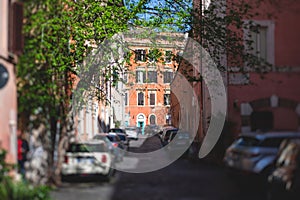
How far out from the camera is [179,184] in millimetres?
8617

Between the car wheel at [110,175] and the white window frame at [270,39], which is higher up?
the white window frame at [270,39]

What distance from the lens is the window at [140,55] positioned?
1963cm

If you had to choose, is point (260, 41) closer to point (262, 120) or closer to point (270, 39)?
point (270, 39)

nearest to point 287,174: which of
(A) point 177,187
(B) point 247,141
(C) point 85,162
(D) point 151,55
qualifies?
(B) point 247,141

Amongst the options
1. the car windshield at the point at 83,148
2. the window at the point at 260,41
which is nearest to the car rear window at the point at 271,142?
the window at the point at 260,41

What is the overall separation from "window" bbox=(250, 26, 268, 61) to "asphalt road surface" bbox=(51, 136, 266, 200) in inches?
86.5

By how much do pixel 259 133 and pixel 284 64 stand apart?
49.2 inches

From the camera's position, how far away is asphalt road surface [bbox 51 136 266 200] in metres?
7.82

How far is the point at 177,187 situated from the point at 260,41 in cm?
309

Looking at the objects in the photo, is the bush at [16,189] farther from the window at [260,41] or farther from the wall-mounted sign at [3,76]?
the window at [260,41]

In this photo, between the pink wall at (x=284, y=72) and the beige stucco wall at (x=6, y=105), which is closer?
the pink wall at (x=284, y=72)

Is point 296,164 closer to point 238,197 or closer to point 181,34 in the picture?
point 238,197

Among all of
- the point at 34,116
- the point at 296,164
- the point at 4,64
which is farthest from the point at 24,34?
the point at 296,164

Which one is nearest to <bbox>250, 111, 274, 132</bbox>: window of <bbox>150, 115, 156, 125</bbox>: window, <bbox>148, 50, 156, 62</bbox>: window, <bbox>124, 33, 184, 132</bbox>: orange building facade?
<bbox>124, 33, 184, 132</bbox>: orange building facade
